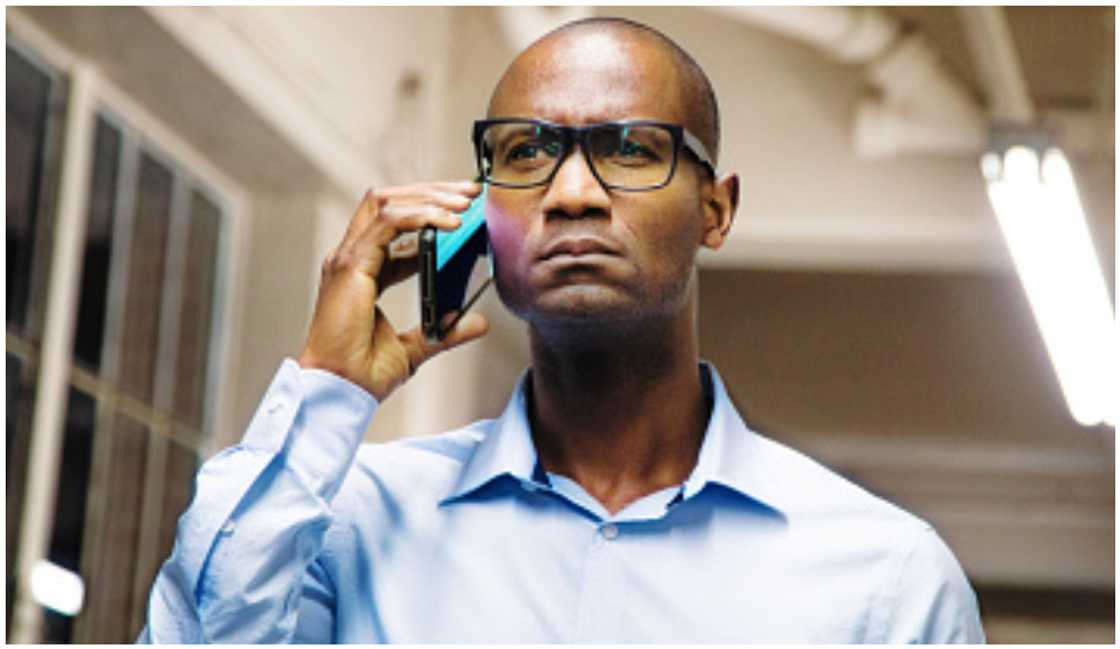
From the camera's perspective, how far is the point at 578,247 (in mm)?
1203

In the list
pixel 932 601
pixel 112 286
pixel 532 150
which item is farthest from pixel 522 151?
pixel 112 286

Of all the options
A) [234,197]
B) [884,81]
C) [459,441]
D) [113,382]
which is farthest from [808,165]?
[459,441]

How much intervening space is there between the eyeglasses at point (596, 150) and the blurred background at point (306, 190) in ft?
7.58

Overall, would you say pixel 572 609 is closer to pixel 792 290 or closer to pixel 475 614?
pixel 475 614

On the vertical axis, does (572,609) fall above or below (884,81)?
below

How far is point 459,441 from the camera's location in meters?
1.42

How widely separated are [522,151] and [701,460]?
273 mm

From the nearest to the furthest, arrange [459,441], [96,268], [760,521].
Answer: [760,521], [459,441], [96,268]

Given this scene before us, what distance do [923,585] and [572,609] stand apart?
0.26 m

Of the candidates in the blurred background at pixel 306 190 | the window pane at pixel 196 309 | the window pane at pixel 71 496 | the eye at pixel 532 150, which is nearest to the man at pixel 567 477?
the eye at pixel 532 150

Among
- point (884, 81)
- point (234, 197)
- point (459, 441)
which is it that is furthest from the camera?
point (884, 81)

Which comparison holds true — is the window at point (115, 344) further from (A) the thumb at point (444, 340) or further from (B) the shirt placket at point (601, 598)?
(B) the shirt placket at point (601, 598)

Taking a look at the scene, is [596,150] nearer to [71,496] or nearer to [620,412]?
[620,412]

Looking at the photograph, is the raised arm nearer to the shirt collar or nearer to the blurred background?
the shirt collar
